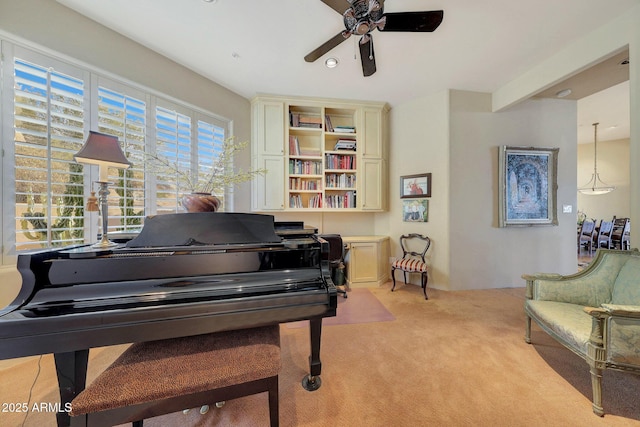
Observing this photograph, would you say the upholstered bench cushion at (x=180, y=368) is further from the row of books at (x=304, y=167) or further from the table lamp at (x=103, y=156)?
the row of books at (x=304, y=167)

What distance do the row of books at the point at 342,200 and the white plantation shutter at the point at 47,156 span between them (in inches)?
109

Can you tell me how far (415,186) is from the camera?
3406mm

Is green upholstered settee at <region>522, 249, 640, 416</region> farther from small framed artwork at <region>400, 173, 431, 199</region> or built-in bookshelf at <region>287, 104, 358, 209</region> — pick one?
built-in bookshelf at <region>287, 104, 358, 209</region>

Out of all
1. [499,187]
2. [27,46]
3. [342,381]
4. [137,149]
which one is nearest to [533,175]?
[499,187]

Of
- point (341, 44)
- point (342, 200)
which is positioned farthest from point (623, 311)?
point (341, 44)

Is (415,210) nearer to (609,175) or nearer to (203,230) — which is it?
(203,230)

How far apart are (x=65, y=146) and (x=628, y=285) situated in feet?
14.5

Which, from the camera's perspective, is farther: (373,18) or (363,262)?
(363,262)

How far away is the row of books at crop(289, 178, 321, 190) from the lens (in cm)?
344

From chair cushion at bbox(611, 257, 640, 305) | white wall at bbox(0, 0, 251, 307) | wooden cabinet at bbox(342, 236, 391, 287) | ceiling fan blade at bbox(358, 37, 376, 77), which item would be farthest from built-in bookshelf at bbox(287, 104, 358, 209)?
chair cushion at bbox(611, 257, 640, 305)

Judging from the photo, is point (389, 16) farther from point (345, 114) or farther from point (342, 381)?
point (342, 381)

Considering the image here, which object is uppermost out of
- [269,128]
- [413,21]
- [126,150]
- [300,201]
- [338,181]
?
[413,21]

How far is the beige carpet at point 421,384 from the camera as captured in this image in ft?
4.08

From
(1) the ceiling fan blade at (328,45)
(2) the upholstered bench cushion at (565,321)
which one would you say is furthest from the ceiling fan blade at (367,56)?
(2) the upholstered bench cushion at (565,321)
